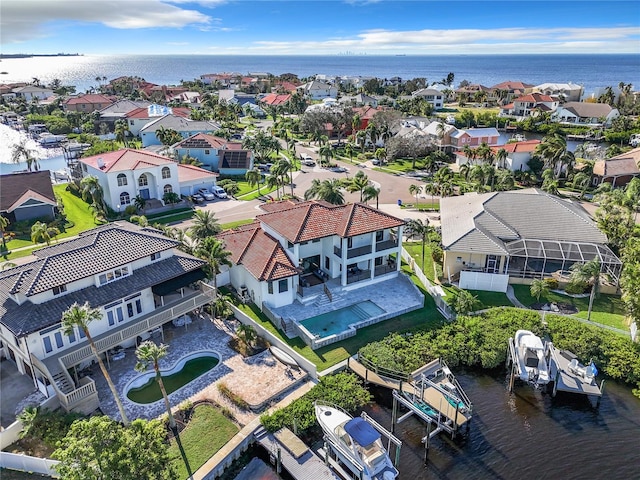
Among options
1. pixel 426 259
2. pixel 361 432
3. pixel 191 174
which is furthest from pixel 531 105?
pixel 361 432

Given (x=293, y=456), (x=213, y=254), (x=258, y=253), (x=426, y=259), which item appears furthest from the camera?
(x=426, y=259)

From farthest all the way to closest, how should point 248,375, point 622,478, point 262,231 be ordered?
point 262,231, point 248,375, point 622,478

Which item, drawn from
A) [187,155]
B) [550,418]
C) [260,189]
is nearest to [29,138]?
[187,155]

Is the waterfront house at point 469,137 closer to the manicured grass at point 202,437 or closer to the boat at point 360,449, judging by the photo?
the boat at point 360,449

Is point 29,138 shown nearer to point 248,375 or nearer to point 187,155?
point 187,155

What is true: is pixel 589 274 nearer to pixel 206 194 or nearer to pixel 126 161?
pixel 206 194

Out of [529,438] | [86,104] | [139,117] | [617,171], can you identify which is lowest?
[529,438]
